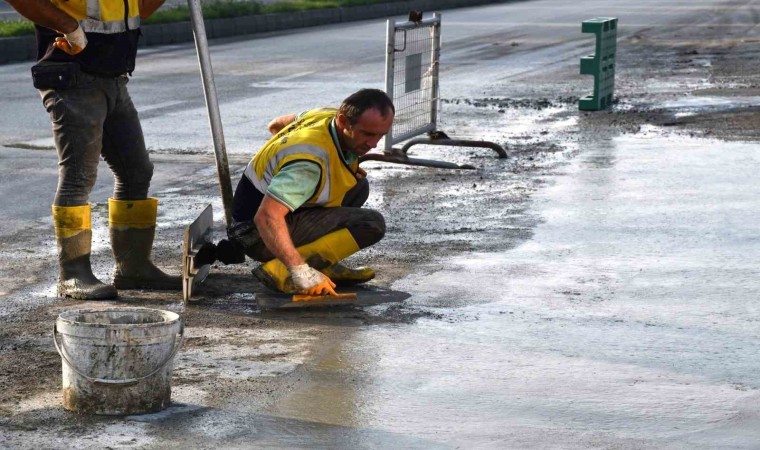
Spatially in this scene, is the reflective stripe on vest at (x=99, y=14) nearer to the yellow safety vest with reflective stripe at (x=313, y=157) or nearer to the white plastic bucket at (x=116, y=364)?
the yellow safety vest with reflective stripe at (x=313, y=157)

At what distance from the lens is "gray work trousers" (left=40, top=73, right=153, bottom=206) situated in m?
6.11

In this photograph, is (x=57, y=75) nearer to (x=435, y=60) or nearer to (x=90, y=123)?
(x=90, y=123)

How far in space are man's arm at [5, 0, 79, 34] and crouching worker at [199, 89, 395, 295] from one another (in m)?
1.03

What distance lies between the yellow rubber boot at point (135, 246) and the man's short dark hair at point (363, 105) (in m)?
1.19

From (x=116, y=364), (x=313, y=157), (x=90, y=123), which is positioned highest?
(x=90, y=123)

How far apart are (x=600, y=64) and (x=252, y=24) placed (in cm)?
1291

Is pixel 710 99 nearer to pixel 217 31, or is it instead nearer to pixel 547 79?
pixel 547 79

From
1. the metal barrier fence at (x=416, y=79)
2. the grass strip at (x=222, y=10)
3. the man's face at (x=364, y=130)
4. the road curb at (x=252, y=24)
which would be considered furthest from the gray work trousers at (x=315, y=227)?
the grass strip at (x=222, y=10)

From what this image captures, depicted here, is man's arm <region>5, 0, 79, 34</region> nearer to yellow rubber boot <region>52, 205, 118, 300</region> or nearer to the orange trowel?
yellow rubber boot <region>52, 205, 118, 300</region>

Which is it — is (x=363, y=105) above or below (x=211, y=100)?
above

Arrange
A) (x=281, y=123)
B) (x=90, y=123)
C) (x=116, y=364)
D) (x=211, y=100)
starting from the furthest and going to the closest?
(x=211, y=100)
(x=281, y=123)
(x=90, y=123)
(x=116, y=364)

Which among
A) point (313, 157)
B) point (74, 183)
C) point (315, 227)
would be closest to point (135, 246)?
point (74, 183)

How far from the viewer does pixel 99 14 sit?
6090 mm

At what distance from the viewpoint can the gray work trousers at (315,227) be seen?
637cm
